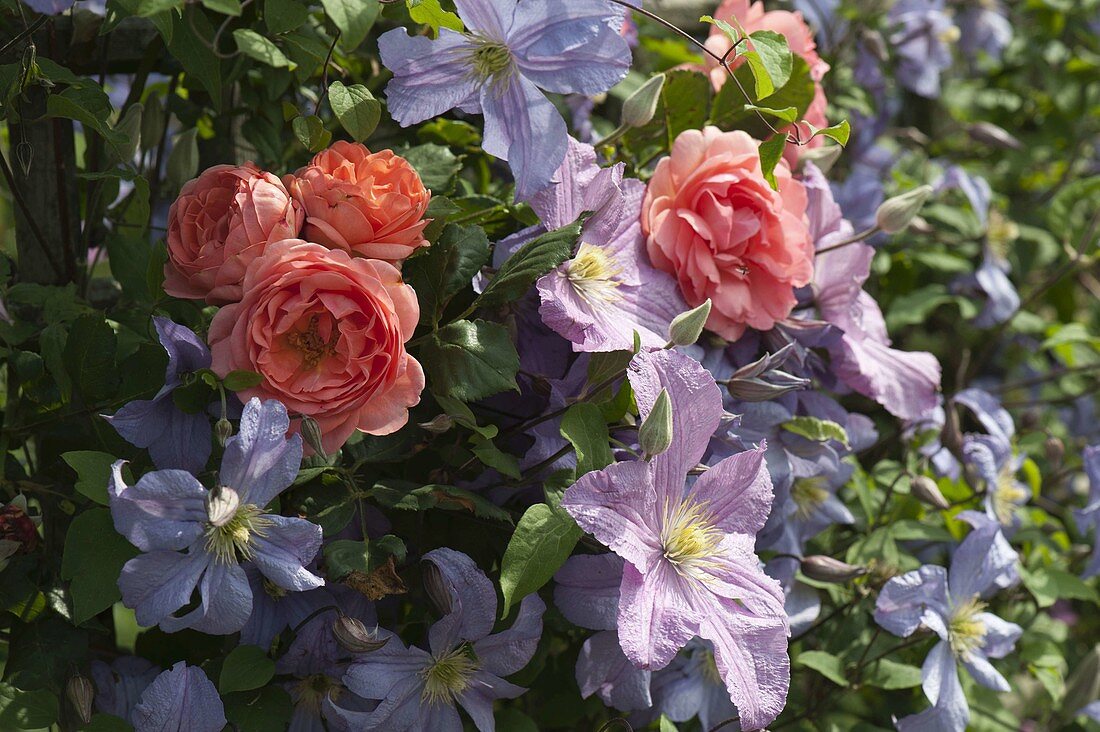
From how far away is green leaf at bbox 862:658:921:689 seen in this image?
1.04 metres

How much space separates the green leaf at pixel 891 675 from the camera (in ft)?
3.41

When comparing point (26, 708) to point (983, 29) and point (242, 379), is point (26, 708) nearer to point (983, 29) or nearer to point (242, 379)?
point (242, 379)

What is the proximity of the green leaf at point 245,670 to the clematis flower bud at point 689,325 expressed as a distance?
379 mm

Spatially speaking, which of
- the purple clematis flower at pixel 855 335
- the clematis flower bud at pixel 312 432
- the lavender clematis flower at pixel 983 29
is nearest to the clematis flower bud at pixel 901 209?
the purple clematis flower at pixel 855 335

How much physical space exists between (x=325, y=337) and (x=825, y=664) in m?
0.60

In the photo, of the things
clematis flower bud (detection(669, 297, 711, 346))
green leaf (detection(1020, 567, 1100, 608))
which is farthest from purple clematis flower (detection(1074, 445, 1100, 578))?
clematis flower bud (detection(669, 297, 711, 346))

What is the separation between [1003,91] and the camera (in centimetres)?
191

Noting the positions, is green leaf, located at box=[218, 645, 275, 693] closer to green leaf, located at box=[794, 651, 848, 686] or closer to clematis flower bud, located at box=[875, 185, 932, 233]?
green leaf, located at box=[794, 651, 848, 686]

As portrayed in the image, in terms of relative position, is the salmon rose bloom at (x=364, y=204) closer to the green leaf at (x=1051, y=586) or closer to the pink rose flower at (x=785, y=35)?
the pink rose flower at (x=785, y=35)

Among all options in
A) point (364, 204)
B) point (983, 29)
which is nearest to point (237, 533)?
point (364, 204)

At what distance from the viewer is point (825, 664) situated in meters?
1.02

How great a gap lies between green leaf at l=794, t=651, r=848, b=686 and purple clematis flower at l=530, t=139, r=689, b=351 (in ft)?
1.22

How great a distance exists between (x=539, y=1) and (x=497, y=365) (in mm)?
264

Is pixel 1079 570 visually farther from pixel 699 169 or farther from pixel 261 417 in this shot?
pixel 261 417
